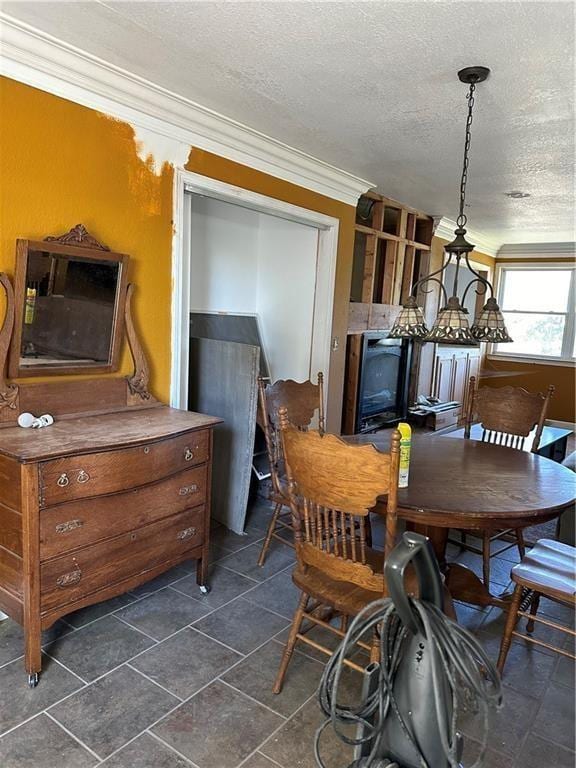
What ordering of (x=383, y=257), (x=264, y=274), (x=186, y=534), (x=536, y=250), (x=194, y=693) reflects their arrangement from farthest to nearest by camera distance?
(x=536, y=250) < (x=383, y=257) < (x=264, y=274) < (x=186, y=534) < (x=194, y=693)

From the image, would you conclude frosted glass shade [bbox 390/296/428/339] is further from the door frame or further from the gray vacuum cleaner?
the gray vacuum cleaner

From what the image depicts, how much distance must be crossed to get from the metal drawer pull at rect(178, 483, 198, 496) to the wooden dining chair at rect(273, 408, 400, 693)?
716 millimetres

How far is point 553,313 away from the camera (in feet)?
23.9

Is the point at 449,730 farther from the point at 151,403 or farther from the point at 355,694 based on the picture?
the point at 151,403

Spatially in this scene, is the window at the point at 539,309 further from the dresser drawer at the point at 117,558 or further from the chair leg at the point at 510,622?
the dresser drawer at the point at 117,558

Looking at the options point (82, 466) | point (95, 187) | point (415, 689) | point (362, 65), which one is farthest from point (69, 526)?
point (362, 65)

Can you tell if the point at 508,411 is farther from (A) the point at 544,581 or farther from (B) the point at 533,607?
(A) the point at 544,581

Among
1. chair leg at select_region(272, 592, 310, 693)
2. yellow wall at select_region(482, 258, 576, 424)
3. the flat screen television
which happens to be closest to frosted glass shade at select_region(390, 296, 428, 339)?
chair leg at select_region(272, 592, 310, 693)

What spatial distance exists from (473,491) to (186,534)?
130 centimetres

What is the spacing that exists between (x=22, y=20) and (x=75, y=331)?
1200 millimetres

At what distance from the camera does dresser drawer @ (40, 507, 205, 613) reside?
1.94 metres

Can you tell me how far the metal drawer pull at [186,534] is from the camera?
95.9 inches

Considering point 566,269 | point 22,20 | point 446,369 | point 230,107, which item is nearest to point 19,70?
point 22,20

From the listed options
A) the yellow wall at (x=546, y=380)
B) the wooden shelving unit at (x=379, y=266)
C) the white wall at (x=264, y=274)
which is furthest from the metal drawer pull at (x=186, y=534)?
the yellow wall at (x=546, y=380)
